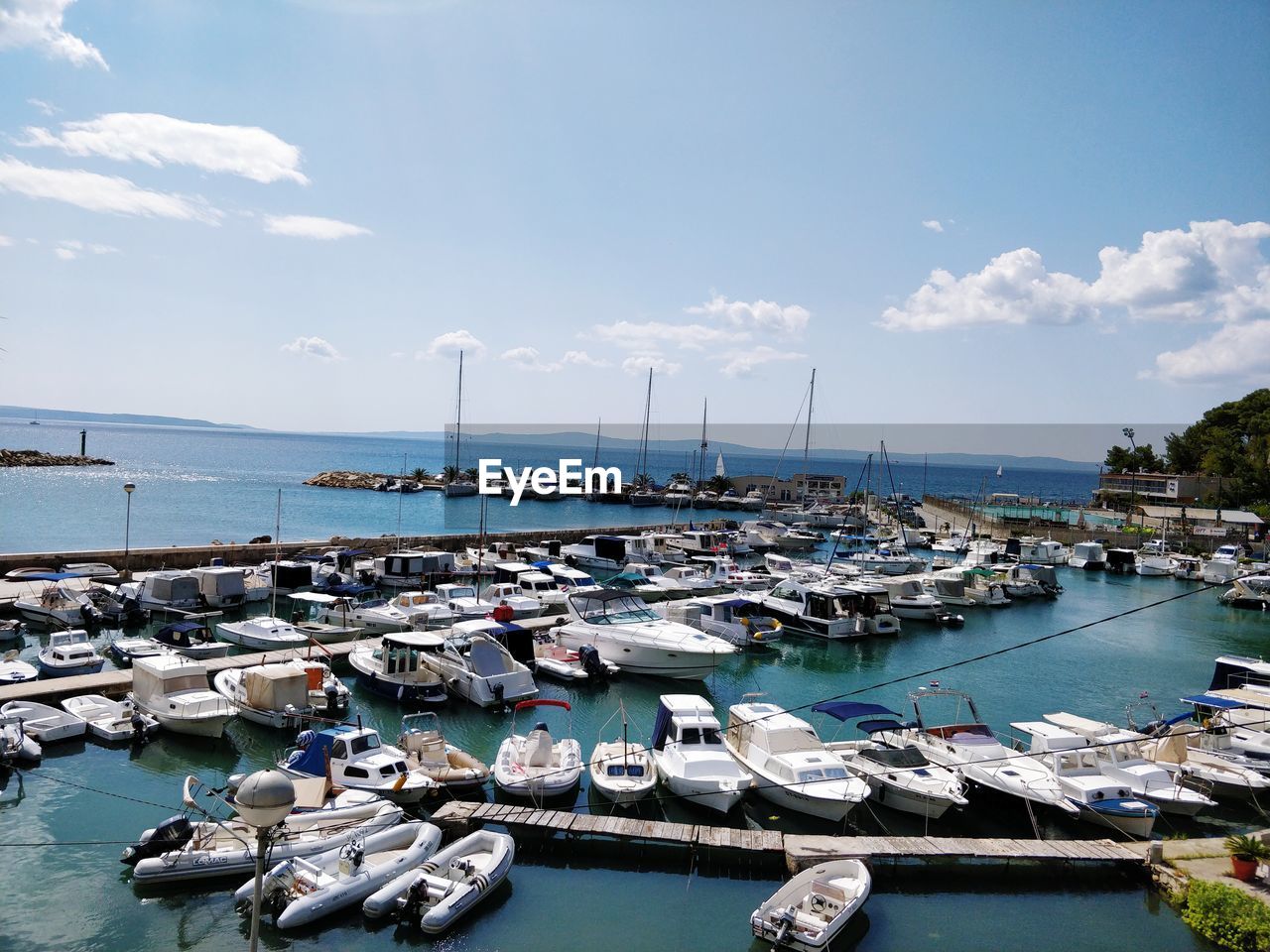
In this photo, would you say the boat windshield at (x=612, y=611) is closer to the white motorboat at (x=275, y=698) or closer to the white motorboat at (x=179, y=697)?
the white motorboat at (x=275, y=698)

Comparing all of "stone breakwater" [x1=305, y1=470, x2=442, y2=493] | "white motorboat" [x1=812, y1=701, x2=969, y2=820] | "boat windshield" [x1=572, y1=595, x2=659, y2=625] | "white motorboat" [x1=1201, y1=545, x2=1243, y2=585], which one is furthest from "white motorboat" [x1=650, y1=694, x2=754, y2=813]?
"stone breakwater" [x1=305, y1=470, x2=442, y2=493]

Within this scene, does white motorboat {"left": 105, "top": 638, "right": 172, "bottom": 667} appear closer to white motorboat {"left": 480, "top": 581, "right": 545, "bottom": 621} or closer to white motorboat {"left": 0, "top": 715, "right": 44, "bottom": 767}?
white motorboat {"left": 0, "top": 715, "right": 44, "bottom": 767}

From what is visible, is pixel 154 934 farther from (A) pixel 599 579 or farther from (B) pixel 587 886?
(A) pixel 599 579

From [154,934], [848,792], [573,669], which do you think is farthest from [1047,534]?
[154,934]

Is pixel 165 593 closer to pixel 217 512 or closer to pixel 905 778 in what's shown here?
pixel 905 778

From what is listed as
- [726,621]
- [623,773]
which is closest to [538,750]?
[623,773]
